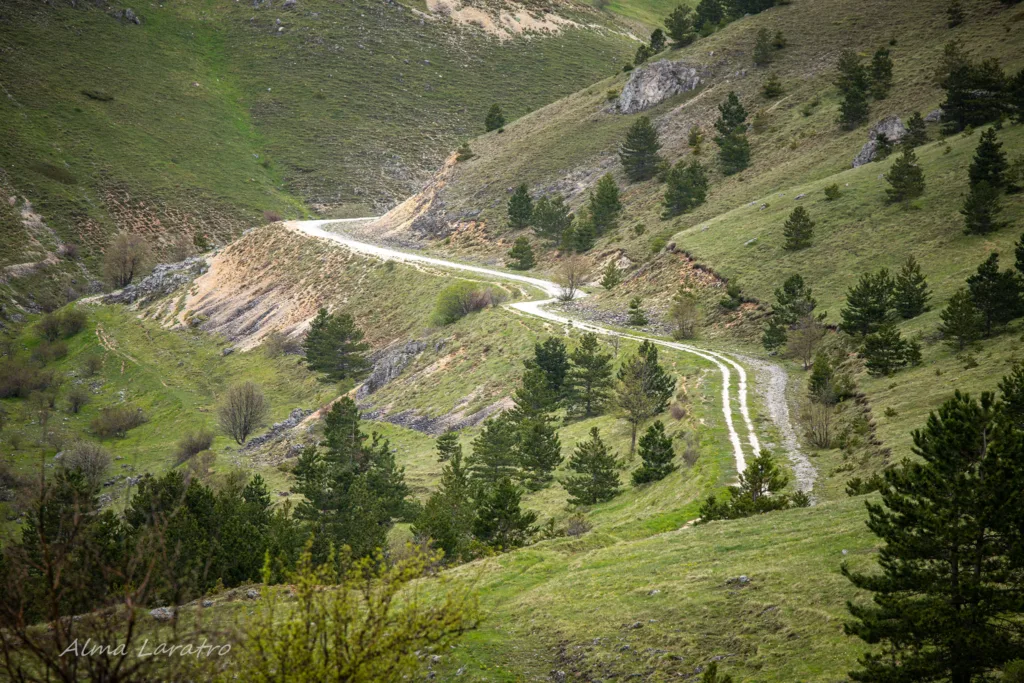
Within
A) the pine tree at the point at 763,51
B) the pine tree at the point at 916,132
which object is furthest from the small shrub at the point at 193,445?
the pine tree at the point at 763,51

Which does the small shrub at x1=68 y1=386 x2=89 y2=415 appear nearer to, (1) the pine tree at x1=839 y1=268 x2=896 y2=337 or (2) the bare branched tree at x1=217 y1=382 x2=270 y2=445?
(2) the bare branched tree at x1=217 y1=382 x2=270 y2=445

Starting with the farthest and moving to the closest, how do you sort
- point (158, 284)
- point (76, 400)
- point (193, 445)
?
point (158, 284)
point (76, 400)
point (193, 445)

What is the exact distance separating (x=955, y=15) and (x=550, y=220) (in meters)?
51.0

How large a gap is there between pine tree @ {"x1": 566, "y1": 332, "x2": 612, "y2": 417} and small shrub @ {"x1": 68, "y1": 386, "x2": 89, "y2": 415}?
2252 inches

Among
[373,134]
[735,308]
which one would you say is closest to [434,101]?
[373,134]

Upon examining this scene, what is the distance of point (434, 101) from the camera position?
170250 millimetres

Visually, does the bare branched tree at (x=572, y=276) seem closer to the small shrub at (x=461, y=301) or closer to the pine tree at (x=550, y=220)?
the small shrub at (x=461, y=301)

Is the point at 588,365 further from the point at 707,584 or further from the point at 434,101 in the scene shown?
the point at 434,101

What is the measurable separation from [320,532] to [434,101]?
156181 mm

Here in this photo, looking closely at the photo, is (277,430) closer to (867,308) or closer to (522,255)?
(522,255)

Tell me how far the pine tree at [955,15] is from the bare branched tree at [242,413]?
85.7 m

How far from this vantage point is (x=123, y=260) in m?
109

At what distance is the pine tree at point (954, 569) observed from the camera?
9.70 metres

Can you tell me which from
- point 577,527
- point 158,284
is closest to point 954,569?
point 577,527
